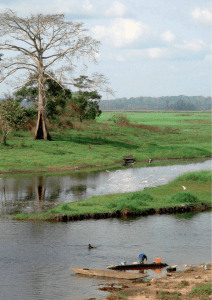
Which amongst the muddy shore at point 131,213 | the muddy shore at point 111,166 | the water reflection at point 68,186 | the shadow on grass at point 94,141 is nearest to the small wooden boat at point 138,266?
the muddy shore at point 131,213

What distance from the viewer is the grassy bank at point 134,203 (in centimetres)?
2139

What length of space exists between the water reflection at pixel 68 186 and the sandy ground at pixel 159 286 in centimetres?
1090

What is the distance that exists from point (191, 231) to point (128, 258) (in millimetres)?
4988

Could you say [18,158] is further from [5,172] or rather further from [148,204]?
[148,204]

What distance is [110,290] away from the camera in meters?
12.2

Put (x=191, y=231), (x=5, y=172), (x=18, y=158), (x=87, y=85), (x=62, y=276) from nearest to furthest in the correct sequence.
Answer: (x=62, y=276), (x=191, y=231), (x=5, y=172), (x=18, y=158), (x=87, y=85)

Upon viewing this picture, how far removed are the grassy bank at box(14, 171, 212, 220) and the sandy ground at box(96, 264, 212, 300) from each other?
853 centimetres

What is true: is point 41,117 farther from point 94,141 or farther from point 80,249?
point 80,249

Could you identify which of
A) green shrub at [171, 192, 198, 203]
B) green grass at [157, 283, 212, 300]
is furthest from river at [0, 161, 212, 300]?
green grass at [157, 283, 212, 300]

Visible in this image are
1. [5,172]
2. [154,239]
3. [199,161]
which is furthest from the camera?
[199,161]

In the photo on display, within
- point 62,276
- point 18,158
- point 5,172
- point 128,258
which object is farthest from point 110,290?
point 18,158

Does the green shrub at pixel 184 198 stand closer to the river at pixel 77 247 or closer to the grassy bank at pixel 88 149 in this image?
the river at pixel 77 247

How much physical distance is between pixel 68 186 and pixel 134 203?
30.5 feet

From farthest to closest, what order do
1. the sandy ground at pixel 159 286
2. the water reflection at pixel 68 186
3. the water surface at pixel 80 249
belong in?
the water reflection at pixel 68 186 < the water surface at pixel 80 249 < the sandy ground at pixel 159 286
